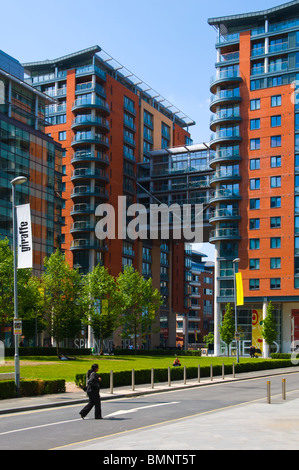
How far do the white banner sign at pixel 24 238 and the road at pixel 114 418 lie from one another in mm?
6669

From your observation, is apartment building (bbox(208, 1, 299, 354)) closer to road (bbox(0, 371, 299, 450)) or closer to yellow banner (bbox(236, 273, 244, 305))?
yellow banner (bbox(236, 273, 244, 305))

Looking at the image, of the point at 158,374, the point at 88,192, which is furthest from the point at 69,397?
the point at 88,192

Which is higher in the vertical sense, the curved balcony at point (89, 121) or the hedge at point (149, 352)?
the curved balcony at point (89, 121)

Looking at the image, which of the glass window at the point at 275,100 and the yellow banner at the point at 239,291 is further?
the glass window at the point at 275,100

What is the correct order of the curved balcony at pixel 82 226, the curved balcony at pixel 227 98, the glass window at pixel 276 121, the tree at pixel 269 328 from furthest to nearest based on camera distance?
the curved balcony at pixel 82 226, the curved balcony at pixel 227 98, the glass window at pixel 276 121, the tree at pixel 269 328

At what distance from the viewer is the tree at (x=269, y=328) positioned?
73.4m

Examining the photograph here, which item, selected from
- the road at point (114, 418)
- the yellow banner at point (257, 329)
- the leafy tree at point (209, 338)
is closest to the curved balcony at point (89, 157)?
the yellow banner at point (257, 329)

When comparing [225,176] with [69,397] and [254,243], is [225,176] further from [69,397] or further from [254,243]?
[69,397]

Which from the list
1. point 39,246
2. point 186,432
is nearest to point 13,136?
point 39,246

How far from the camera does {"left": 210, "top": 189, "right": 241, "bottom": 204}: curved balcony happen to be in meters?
82.4

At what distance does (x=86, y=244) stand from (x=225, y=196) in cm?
2076

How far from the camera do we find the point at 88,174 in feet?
293

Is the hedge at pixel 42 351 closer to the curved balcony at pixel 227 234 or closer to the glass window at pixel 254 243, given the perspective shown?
the curved balcony at pixel 227 234

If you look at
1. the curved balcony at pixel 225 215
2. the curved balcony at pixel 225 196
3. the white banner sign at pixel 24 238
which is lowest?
the white banner sign at pixel 24 238
